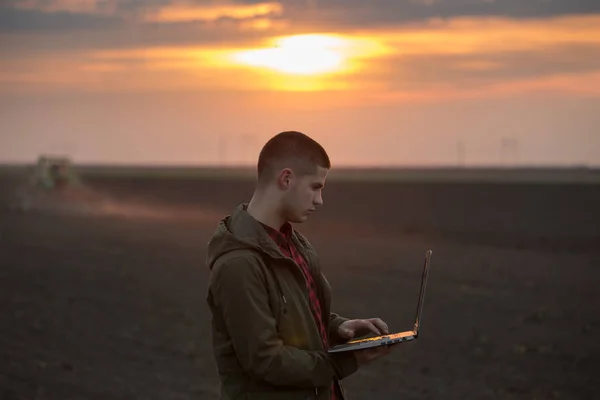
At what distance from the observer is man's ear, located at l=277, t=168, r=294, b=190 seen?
12.6ft

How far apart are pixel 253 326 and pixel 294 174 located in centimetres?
49

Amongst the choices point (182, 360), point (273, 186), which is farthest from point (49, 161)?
point (273, 186)

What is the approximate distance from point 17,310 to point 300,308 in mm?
11450

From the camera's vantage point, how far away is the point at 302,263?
13.0 feet

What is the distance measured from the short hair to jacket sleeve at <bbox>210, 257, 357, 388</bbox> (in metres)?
0.32

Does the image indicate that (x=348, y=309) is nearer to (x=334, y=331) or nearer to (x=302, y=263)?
(x=334, y=331)

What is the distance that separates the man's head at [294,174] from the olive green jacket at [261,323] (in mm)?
114

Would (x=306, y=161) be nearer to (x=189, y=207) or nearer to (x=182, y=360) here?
(x=182, y=360)

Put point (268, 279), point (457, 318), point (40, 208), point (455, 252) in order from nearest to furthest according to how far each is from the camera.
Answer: point (268, 279) < point (457, 318) < point (455, 252) < point (40, 208)

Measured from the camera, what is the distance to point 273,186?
12.6 ft

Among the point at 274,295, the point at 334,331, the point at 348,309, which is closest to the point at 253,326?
the point at 274,295

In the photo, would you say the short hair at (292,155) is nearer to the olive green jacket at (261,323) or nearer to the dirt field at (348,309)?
the olive green jacket at (261,323)

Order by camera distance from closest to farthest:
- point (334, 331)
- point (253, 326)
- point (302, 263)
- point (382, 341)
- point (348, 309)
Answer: point (253, 326), point (382, 341), point (302, 263), point (334, 331), point (348, 309)

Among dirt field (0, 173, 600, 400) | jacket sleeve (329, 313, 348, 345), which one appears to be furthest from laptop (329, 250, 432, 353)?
dirt field (0, 173, 600, 400)
